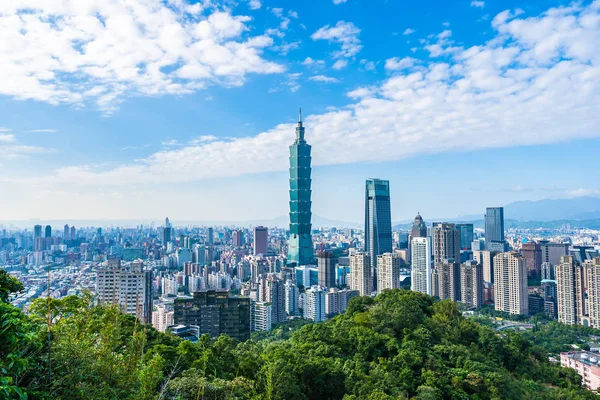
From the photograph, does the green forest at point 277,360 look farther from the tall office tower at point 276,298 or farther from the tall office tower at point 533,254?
the tall office tower at point 533,254

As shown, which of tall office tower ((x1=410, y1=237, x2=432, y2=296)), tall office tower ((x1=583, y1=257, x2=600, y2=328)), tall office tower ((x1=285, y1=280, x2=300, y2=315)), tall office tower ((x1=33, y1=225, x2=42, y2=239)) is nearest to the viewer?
tall office tower ((x1=583, y1=257, x2=600, y2=328))

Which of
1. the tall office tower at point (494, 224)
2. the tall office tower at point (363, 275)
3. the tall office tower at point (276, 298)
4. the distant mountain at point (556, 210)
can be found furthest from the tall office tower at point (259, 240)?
the distant mountain at point (556, 210)

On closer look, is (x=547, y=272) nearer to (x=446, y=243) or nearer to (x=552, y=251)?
(x=552, y=251)

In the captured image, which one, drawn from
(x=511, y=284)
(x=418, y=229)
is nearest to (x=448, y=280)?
(x=511, y=284)

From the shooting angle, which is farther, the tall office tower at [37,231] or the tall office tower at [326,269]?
the tall office tower at [37,231]

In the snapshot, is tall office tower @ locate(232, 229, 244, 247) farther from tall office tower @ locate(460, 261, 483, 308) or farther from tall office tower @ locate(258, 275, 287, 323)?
tall office tower @ locate(460, 261, 483, 308)

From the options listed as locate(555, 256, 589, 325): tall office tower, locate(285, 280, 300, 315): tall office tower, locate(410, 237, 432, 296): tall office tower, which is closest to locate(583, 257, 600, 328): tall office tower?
locate(555, 256, 589, 325): tall office tower

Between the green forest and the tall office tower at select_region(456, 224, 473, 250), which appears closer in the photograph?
the green forest
